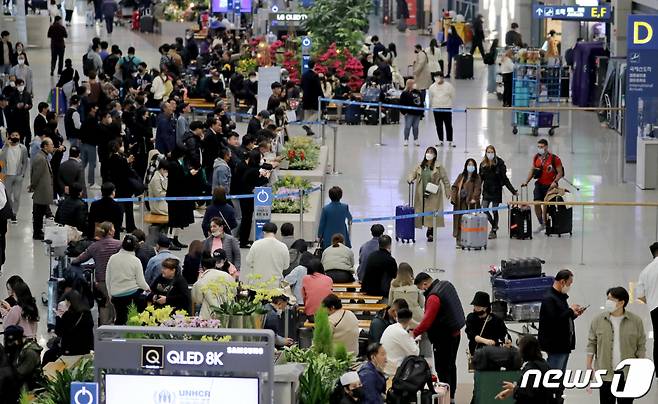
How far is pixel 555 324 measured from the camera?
13945mm

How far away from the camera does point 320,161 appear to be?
25156 mm

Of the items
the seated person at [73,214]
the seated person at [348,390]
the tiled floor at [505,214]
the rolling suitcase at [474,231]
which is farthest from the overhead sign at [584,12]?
the seated person at [348,390]

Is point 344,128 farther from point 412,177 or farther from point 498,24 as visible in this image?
point 498,24

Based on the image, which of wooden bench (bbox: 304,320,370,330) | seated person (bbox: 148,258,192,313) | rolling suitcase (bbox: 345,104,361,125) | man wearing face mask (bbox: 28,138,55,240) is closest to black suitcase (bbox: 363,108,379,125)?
rolling suitcase (bbox: 345,104,361,125)

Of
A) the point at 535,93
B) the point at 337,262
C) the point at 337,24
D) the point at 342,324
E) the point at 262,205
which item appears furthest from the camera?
the point at 337,24

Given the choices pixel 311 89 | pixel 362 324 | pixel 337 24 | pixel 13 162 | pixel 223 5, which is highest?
pixel 223 5

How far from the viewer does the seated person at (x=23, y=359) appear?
12680 millimetres

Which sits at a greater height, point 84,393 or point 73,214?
point 73,214

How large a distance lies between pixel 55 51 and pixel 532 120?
13.7m

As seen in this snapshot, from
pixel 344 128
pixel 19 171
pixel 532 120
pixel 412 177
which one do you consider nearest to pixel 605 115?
pixel 532 120

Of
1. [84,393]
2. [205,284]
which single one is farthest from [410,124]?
[84,393]

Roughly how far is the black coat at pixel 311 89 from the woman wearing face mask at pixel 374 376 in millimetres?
19495

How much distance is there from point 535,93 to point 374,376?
20950 mm

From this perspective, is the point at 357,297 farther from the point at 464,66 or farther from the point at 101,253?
the point at 464,66
